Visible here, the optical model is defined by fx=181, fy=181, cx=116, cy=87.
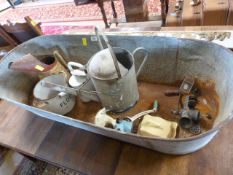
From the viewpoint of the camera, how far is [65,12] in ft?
8.46

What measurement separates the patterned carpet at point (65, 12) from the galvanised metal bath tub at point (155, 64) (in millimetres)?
1379

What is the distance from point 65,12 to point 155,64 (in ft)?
7.44

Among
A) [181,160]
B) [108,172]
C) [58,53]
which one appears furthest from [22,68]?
[181,160]

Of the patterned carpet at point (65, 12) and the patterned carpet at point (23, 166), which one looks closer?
the patterned carpet at point (23, 166)

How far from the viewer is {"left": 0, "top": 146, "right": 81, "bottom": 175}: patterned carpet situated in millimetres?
1084

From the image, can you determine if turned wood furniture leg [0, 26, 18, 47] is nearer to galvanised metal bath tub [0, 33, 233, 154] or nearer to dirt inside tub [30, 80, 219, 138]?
galvanised metal bath tub [0, 33, 233, 154]

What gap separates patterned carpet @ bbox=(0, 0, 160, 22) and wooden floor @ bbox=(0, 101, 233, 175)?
1663 millimetres

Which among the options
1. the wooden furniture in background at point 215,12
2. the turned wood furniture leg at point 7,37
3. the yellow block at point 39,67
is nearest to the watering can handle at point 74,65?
the yellow block at point 39,67

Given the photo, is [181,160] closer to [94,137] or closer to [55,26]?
[94,137]

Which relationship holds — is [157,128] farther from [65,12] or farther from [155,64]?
[65,12]

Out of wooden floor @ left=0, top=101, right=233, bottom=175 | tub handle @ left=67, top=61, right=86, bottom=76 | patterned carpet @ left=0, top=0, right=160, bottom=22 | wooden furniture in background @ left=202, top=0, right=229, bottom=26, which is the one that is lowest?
patterned carpet @ left=0, top=0, right=160, bottom=22

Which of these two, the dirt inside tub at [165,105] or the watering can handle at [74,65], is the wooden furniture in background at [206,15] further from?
the watering can handle at [74,65]

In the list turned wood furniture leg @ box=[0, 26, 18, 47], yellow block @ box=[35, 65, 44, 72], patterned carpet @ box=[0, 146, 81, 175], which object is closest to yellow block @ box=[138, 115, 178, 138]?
yellow block @ box=[35, 65, 44, 72]

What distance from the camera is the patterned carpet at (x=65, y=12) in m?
2.26
